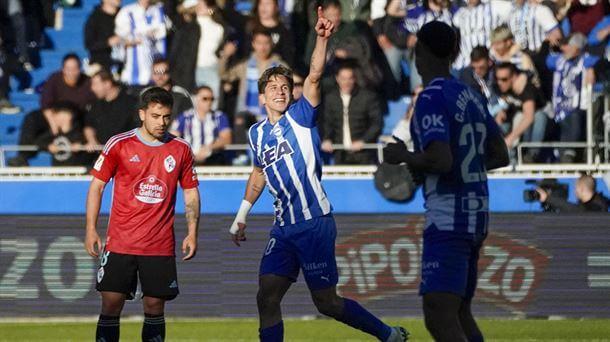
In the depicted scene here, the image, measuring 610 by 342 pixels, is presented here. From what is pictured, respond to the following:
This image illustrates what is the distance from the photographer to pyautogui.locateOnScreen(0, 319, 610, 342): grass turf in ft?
39.0

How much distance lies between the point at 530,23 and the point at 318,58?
872 centimetres

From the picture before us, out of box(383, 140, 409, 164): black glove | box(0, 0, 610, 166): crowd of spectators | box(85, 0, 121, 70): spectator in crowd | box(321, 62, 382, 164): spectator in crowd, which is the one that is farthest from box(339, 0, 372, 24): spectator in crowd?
box(383, 140, 409, 164): black glove

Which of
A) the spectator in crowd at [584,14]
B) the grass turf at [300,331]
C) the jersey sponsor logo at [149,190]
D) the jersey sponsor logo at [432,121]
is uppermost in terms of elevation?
the spectator in crowd at [584,14]

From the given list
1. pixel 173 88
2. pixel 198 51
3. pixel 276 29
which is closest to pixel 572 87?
pixel 276 29

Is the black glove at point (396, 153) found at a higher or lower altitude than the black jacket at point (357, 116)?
higher

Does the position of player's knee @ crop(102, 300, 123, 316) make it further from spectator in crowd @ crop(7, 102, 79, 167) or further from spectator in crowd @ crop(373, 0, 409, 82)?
spectator in crowd @ crop(373, 0, 409, 82)

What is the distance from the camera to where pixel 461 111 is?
23.1ft

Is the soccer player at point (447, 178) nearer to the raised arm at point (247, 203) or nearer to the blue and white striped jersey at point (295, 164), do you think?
the blue and white striped jersey at point (295, 164)

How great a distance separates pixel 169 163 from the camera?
9094 mm

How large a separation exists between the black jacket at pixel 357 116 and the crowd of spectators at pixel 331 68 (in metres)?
0.01

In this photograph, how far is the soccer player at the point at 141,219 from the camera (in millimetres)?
8992

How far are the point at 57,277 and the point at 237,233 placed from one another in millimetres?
4721

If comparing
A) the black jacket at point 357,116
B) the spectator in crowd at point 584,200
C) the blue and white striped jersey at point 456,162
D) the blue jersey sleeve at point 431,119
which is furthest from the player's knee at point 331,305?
the black jacket at point 357,116

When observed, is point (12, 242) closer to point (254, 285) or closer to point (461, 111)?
point (254, 285)
